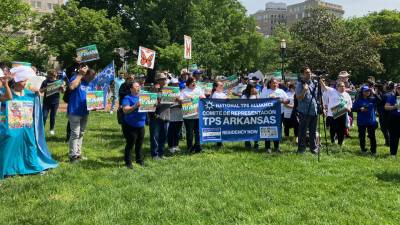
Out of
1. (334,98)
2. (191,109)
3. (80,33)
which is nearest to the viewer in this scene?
(191,109)

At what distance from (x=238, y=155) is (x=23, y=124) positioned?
5090 millimetres

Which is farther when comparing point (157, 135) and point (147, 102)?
point (157, 135)

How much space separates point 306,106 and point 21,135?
6619 mm

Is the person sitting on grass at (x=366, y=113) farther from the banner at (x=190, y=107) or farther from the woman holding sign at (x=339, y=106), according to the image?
the banner at (x=190, y=107)

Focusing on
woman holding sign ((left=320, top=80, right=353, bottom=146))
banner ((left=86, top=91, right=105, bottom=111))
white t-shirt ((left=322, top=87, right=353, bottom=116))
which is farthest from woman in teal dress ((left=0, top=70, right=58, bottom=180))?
white t-shirt ((left=322, top=87, right=353, bottom=116))

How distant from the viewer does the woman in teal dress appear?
860 cm

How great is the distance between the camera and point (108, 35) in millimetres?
43344

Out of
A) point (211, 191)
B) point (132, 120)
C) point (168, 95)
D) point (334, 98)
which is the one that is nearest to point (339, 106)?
point (334, 98)

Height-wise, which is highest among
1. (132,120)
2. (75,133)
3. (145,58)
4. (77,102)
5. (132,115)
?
(145,58)

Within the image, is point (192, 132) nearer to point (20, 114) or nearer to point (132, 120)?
point (132, 120)

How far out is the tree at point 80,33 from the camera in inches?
1639

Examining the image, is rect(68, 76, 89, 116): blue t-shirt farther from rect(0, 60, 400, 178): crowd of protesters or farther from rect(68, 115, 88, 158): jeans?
rect(68, 115, 88, 158): jeans

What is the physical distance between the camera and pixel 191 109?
11.6 m

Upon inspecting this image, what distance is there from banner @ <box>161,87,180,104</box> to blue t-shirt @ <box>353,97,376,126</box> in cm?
503
